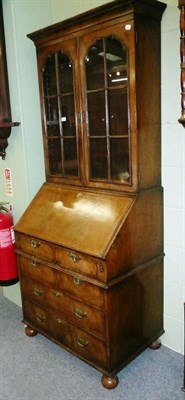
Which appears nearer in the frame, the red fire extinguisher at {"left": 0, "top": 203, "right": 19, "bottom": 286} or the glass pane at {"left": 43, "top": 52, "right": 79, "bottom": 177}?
the glass pane at {"left": 43, "top": 52, "right": 79, "bottom": 177}

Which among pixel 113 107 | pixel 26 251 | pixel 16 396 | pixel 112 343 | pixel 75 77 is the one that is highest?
pixel 75 77

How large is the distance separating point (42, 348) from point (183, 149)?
64.2 inches

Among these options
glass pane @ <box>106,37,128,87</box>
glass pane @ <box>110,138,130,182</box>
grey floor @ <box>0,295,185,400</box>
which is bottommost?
grey floor @ <box>0,295,185,400</box>

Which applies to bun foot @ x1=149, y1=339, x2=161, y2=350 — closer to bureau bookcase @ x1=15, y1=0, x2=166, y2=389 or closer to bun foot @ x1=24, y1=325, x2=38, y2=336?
bureau bookcase @ x1=15, y1=0, x2=166, y2=389

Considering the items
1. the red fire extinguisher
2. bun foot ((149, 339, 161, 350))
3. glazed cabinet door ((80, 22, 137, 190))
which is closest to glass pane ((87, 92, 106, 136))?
glazed cabinet door ((80, 22, 137, 190))

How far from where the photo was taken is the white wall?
75.9 inches

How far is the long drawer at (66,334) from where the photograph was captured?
1943 mm

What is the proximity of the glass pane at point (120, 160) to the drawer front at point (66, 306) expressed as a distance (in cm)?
76

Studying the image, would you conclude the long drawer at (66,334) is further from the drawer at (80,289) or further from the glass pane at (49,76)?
the glass pane at (49,76)

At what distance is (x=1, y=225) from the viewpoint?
2.54m

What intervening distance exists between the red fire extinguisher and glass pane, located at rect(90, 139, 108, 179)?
86cm

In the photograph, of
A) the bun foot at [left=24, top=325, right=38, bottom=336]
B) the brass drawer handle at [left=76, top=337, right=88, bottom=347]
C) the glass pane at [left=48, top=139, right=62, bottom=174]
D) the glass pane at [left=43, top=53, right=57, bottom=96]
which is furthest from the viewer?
the bun foot at [left=24, top=325, right=38, bottom=336]

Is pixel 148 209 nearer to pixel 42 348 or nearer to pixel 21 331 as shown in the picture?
pixel 42 348

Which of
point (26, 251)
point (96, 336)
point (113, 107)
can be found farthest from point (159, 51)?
point (96, 336)
